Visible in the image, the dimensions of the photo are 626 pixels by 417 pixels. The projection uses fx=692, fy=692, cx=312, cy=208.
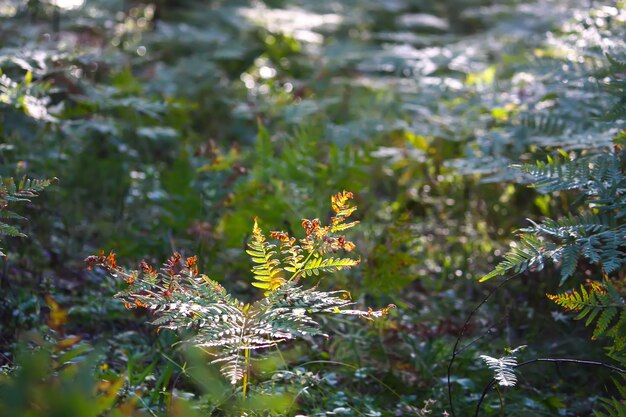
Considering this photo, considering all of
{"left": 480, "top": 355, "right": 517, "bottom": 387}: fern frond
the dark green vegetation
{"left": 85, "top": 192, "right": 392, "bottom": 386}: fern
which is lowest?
the dark green vegetation

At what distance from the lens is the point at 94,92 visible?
3.37m

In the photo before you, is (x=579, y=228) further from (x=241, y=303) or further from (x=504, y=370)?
(x=241, y=303)

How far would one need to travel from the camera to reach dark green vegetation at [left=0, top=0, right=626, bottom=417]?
1.99m

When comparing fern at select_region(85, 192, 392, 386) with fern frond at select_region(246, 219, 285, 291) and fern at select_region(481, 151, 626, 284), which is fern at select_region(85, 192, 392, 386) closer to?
fern frond at select_region(246, 219, 285, 291)

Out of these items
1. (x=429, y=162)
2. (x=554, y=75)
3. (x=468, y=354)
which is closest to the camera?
(x=468, y=354)

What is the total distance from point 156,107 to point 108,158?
1.01m

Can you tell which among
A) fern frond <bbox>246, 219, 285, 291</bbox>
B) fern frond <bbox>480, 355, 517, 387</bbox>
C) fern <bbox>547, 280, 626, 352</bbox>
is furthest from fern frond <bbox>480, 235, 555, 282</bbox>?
fern frond <bbox>246, 219, 285, 291</bbox>

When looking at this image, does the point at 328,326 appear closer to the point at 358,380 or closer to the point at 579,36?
the point at 358,380

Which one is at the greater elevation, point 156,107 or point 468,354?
point 156,107

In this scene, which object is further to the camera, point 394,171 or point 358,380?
point 394,171

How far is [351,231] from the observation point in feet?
10.1

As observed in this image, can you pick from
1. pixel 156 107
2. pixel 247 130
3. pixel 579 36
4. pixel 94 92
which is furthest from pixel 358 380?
pixel 247 130

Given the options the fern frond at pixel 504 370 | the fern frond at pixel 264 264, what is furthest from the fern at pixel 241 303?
the fern frond at pixel 504 370

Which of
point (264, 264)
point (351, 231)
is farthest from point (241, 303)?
point (351, 231)
